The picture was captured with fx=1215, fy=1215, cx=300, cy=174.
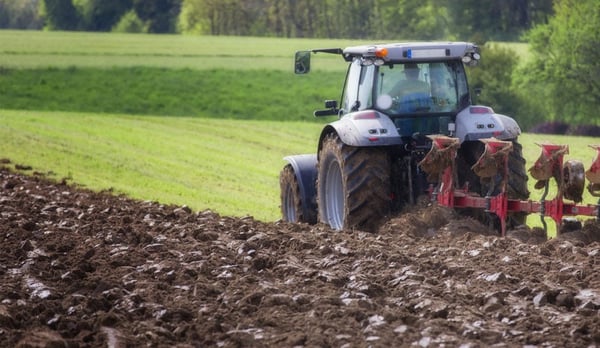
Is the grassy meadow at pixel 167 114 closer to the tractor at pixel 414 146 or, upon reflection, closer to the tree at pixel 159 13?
the tractor at pixel 414 146

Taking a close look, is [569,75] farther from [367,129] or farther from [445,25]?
[367,129]

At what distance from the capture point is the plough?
10.5 metres

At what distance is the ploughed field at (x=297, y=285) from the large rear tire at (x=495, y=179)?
22.2 inches

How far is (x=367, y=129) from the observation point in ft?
38.5

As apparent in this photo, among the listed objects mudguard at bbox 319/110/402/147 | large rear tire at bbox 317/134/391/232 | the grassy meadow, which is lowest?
the grassy meadow

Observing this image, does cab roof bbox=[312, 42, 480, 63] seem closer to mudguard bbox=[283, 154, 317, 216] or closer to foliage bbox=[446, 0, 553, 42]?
mudguard bbox=[283, 154, 317, 216]

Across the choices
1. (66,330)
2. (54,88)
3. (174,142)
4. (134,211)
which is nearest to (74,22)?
(54,88)

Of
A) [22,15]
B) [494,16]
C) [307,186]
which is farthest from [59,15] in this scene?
[307,186]

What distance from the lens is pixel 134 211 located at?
1417cm

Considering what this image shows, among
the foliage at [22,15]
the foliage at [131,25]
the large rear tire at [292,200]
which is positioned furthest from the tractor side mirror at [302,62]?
the foliage at [22,15]

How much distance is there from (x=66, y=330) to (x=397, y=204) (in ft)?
16.9

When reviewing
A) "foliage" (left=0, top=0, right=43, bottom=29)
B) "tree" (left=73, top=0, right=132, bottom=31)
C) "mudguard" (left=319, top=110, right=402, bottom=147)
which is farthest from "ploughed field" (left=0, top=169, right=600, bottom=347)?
"foliage" (left=0, top=0, right=43, bottom=29)

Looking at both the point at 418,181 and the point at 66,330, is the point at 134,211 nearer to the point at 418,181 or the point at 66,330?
the point at 418,181

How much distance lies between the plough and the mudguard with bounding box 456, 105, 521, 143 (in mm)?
428
